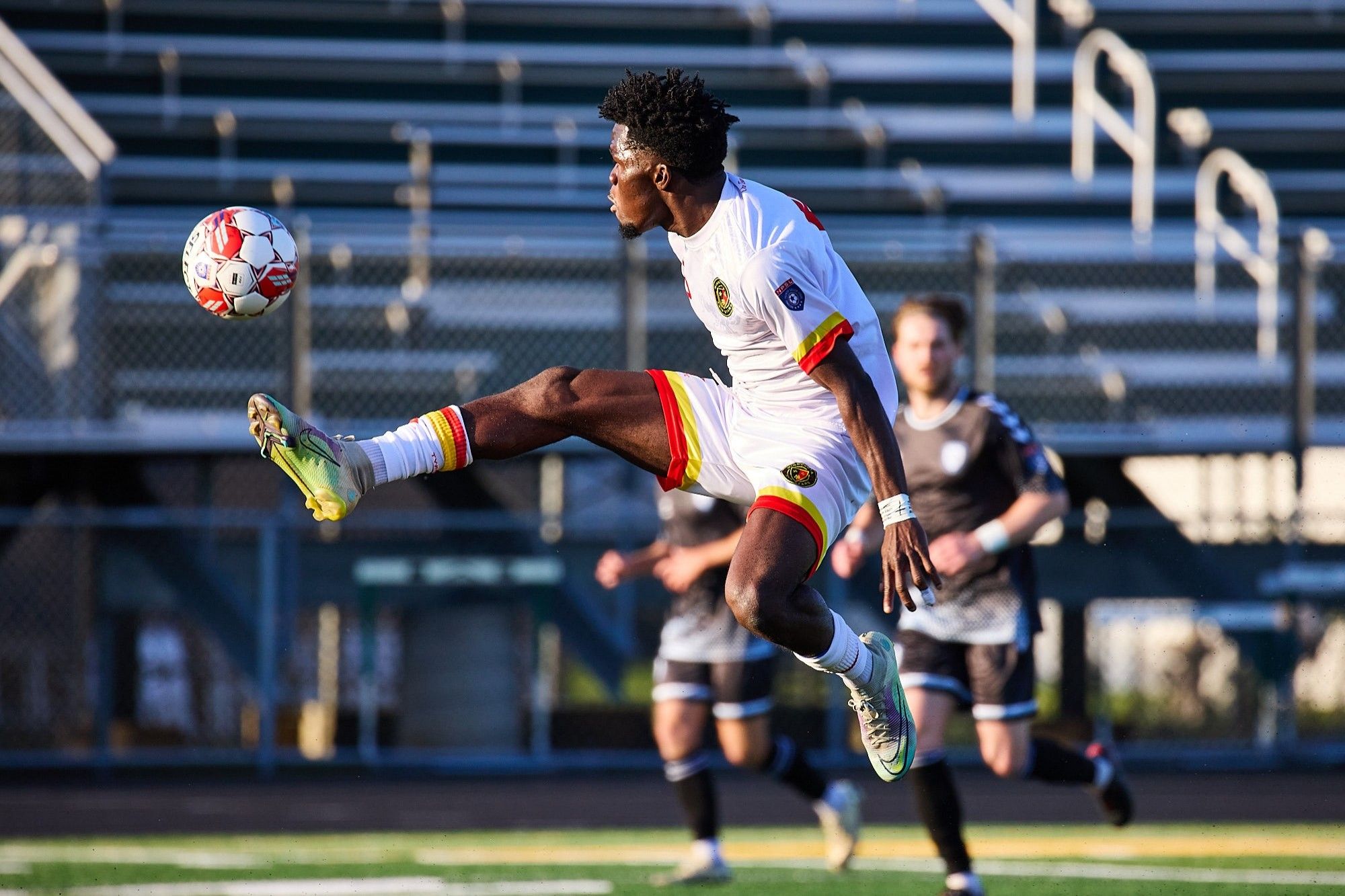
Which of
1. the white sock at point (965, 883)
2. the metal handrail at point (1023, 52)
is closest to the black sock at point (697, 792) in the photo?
the white sock at point (965, 883)

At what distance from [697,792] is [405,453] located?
2897mm

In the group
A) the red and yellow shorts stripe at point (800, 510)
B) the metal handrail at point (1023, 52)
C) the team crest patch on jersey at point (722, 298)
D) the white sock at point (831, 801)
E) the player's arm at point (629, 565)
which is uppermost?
the metal handrail at point (1023, 52)

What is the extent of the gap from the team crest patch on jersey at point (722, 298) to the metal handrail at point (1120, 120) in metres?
12.0

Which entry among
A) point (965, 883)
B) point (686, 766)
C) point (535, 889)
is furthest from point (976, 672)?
point (535, 889)

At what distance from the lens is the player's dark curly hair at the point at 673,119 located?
5.36 m

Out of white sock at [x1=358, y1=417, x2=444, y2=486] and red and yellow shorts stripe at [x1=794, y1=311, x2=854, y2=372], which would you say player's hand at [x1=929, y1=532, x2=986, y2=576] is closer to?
red and yellow shorts stripe at [x1=794, y1=311, x2=854, y2=372]

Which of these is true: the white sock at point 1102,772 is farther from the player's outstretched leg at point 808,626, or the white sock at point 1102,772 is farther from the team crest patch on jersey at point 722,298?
the team crest patch on jersey at point 722,298


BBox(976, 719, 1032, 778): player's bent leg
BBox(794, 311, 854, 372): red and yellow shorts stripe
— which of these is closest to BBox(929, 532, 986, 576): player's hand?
BBox(976, 719, 1032, 778): player's bent leg

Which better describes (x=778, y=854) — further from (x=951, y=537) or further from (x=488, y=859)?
(x=951, y=537)

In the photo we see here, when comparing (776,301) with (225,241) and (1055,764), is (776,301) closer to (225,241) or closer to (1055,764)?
(225,241)

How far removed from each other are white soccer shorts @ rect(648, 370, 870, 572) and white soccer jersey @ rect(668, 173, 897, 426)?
0.22ft

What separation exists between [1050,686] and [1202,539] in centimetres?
278

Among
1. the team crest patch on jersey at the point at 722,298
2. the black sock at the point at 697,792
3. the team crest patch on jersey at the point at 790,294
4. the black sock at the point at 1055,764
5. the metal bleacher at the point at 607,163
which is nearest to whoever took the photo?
the team crest patch on jersey at the point at 790,294

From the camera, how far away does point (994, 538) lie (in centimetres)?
659
